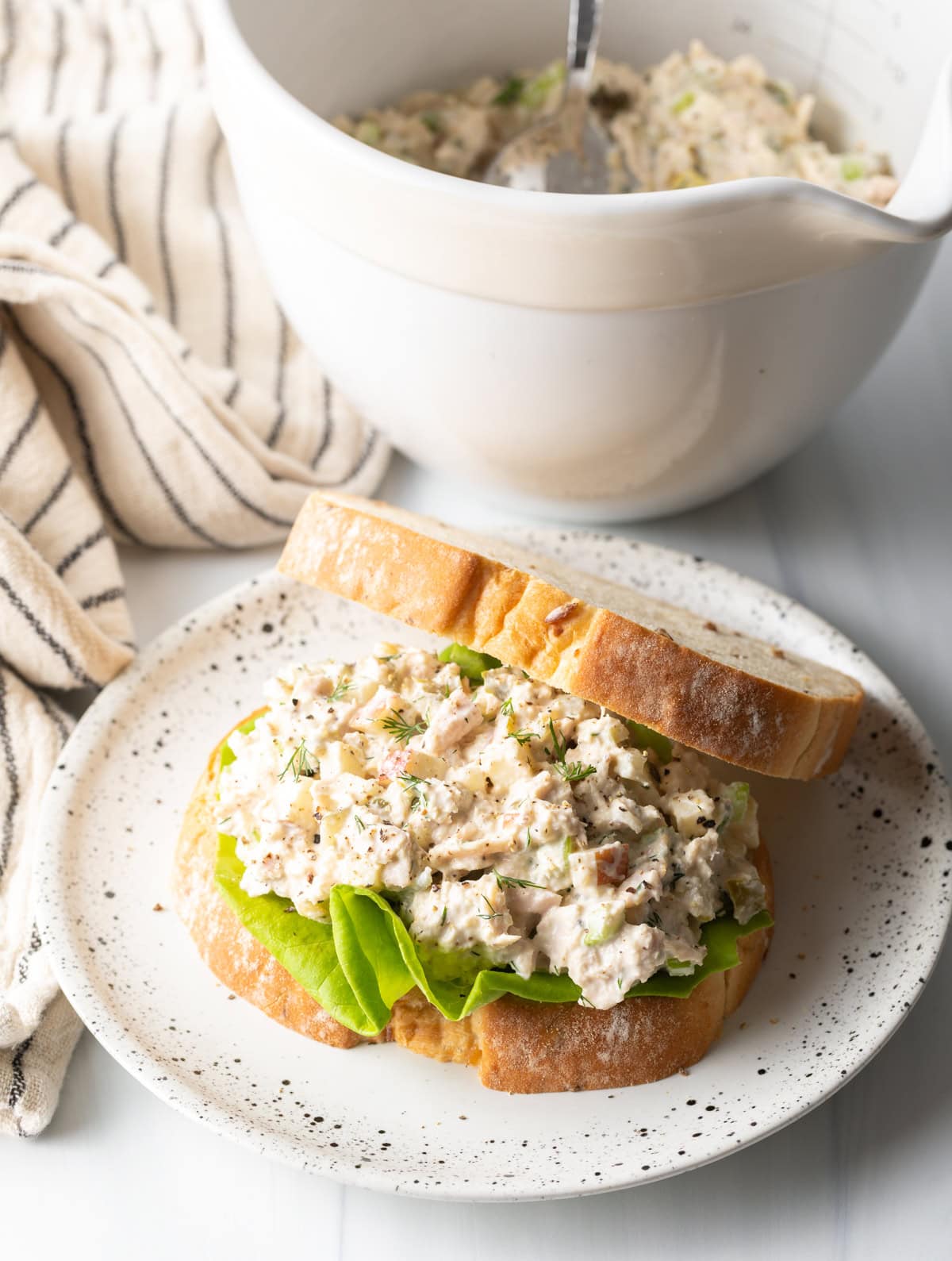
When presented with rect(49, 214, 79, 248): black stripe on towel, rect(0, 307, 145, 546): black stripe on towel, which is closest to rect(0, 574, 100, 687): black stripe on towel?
rect(0, 307, 145, 546): black stripe on towel

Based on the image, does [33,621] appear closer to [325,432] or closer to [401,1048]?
[325,432]

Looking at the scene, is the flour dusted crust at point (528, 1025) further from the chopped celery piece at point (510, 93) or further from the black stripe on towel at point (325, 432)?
the chopped celery piece at point (510, 93)

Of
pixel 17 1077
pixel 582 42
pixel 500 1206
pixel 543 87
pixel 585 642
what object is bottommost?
pixel 17 1077

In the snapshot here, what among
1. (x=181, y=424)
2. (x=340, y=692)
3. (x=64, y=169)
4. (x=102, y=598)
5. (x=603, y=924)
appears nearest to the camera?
(x=603, y=924)

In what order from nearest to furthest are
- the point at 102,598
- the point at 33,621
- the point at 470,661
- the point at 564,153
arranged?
the point at 470,661 < the point at 33,621 < the point at 102,598 < the point at 564,153

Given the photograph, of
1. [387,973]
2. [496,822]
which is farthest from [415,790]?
[387,973]

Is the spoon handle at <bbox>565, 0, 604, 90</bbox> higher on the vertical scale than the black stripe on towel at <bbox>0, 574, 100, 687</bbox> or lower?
higher

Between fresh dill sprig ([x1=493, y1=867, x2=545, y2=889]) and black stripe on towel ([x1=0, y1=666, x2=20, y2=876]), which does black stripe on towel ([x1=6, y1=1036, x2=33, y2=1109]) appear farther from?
fresh dill sprig ([x1=493, y1=867, x2=545, y2=889])

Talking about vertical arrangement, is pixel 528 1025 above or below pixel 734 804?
below

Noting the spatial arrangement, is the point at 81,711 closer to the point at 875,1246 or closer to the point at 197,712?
the point at 197,712
